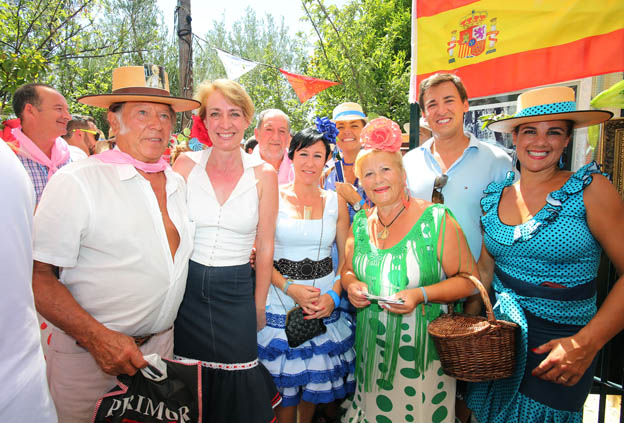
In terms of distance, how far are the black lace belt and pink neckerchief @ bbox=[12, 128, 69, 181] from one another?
277cm

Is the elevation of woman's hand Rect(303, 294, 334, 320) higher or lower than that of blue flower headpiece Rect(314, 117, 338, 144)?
lower

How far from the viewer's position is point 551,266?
6.77ft

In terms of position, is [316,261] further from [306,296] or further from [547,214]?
[547,214]

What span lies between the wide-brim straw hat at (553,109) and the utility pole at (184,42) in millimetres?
6951

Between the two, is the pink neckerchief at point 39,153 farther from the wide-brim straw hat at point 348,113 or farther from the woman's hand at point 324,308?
the woman's hand at point 324,308

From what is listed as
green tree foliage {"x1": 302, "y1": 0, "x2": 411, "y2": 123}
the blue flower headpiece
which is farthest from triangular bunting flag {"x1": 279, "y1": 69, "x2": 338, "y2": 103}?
the blue flower headpiece

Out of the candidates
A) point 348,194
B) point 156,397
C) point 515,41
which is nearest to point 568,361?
point 348,194

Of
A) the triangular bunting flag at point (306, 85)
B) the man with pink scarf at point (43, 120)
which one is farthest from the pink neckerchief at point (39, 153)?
the triangular bunting flag at point (306, 85)

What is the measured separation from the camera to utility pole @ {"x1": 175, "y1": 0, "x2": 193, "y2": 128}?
7.52m

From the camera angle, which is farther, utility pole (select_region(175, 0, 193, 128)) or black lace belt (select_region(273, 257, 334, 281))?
utility pole (select_region(175, 0, 193, 128))

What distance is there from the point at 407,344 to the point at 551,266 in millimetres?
951

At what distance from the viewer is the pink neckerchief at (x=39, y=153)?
361cm

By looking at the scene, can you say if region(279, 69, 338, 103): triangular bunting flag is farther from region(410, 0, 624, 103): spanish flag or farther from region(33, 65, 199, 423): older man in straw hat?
region(33, 65, 199, 423): older man in straw hat

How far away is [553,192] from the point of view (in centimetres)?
208
